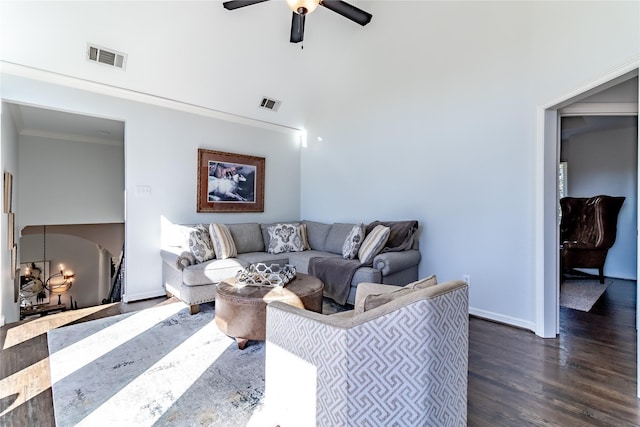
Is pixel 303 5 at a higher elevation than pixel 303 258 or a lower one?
higher

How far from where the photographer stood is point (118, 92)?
3.52 meters

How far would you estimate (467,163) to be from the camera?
3316mm

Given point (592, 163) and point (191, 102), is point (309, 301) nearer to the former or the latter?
point (191, 102)

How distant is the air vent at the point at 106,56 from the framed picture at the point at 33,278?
709 centimetres

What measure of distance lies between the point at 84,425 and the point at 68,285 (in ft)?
28.2

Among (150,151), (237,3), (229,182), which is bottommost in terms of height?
(229,182)

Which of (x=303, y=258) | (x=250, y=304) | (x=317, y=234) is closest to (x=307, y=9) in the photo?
(x=250, y=304)

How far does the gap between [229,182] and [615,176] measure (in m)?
6.27

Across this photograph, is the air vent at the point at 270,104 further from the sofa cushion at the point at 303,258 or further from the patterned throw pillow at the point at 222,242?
the sofa cushion at the point at 303,258

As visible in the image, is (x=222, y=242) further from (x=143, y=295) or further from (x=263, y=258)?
(x=143, y=295)

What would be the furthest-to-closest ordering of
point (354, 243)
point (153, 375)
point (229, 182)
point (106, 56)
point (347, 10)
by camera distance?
point (229, 182)
point (354, 243)
point (106, 56)
point (347, 10)
point (153, 375)

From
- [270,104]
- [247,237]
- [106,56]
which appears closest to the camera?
[106,56]

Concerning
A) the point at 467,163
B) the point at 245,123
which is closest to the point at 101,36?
the point at 245,123

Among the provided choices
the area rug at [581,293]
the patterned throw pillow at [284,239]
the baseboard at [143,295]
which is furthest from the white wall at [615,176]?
the baseboard at [143,295]
